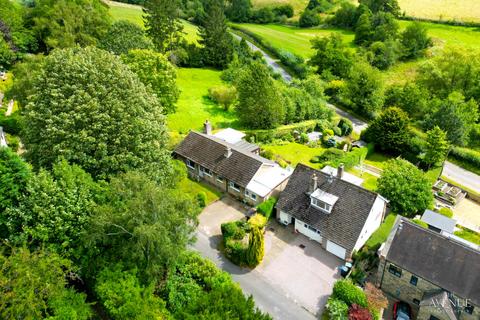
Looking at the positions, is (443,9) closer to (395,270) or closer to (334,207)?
(334,207)

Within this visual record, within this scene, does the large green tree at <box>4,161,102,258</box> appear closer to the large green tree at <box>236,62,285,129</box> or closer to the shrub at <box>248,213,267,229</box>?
the shrub at <box>248,213,267,229</box>

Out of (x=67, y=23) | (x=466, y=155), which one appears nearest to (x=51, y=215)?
(x=67, y=23)

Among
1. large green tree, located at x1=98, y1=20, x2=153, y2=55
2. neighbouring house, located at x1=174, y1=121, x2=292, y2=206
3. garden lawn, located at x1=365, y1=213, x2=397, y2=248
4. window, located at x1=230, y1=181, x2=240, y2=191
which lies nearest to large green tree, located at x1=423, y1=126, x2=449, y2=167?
garden lawn, located at x1=365, y1=213, x2=397, y2=248

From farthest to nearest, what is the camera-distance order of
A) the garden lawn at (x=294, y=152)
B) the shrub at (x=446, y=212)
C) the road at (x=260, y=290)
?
the garden lawn at (x=294, y=152)
the shrub at (x=446, y=212)
the road at (x=260, y=290)

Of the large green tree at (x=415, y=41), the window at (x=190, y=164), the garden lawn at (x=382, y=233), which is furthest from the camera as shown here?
the large green tree at (x=415, y=41)

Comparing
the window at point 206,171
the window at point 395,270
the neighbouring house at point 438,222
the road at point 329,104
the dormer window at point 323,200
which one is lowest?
the road at point 329,104

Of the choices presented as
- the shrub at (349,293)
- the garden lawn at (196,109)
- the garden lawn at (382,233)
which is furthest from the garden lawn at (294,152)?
the shrub at (349,293)

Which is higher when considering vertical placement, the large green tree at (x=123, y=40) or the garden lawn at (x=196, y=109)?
the large green tree at (x=123, y=40)

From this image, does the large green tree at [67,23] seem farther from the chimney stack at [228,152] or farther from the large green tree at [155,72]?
the chimney stack at [228,152]
